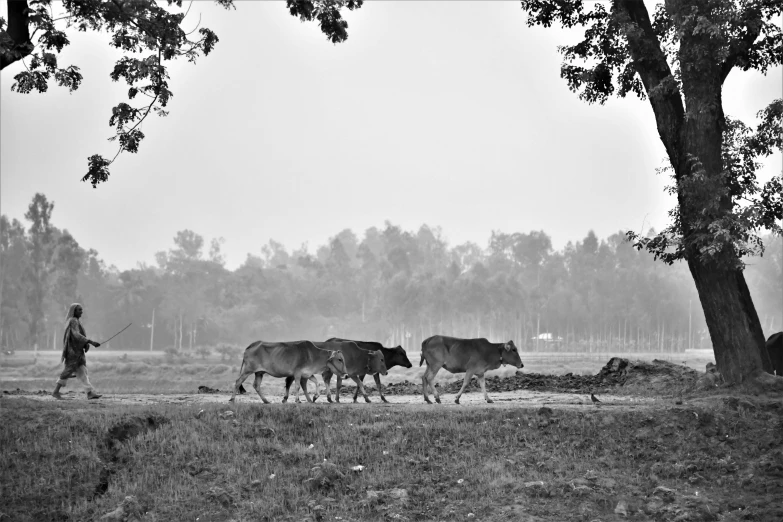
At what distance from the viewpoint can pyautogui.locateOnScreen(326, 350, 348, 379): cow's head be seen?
72.0 ft

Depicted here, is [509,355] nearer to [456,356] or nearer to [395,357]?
[456,356]

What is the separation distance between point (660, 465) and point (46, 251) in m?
130

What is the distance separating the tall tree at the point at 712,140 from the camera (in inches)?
833

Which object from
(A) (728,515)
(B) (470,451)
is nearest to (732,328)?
(A) (728,515)

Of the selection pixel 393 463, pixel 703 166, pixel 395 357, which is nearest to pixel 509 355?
pixel 395 357

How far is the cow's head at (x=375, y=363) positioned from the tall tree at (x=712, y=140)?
776 cm

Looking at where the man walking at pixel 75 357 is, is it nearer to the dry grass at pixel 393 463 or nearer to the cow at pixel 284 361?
the dry grass at pixel 393 463

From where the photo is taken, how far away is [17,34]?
19438 millimetres

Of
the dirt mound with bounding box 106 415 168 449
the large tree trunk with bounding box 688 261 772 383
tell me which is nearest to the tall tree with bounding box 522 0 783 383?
the large tree trunk with bounding box 688 261 772 383

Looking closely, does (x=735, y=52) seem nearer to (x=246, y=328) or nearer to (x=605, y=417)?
(x=605, y=417)

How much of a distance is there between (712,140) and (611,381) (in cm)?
896

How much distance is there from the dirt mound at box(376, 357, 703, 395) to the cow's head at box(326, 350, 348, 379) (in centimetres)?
490

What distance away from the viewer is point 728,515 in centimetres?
1536

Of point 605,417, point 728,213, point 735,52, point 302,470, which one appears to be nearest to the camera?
point 302,470
